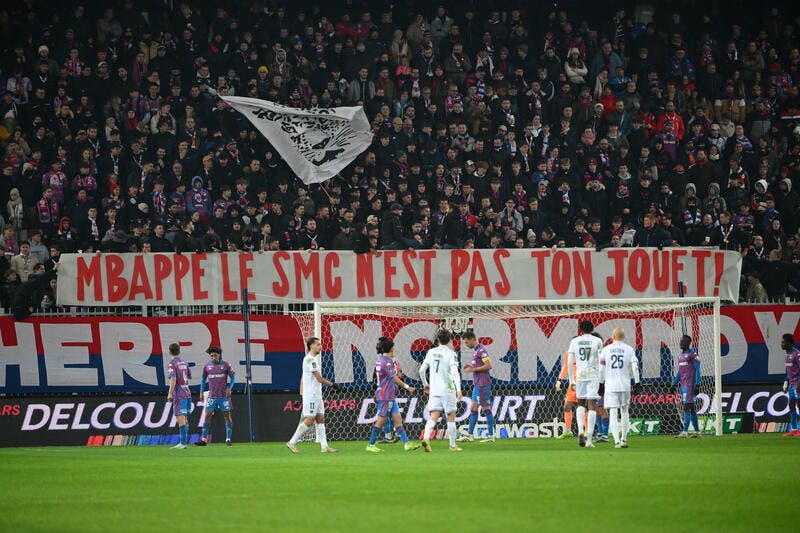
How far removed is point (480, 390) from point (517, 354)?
2.35m

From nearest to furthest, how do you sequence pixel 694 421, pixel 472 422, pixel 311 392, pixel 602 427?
pixel 311 392 < pixel 602 427 < pixel 694 421 < pixel 472 422

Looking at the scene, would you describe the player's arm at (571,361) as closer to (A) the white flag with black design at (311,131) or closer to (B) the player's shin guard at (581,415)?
(B) the player's shin guard at (581,415)

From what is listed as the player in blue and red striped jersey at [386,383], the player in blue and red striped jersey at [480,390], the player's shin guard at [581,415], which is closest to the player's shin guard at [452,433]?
the player in blue and red striped jersey at [386,383]

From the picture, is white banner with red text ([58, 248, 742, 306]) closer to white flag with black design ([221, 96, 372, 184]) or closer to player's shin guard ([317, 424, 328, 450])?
white flag with black design ([221, 96, 372, 184])

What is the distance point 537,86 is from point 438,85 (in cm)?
232

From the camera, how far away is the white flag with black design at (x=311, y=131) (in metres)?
26.9

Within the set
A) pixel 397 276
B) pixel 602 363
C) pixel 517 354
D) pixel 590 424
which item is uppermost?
pixel 397 276

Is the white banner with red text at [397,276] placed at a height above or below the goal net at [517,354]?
above

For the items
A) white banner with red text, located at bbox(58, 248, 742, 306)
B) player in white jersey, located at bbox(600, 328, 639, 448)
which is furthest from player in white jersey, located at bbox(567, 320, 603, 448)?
white banner with red text, located at bbox(58, 248, 742, 306)

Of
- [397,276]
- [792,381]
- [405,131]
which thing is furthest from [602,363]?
[405,131]

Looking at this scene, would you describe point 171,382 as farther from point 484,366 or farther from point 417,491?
point 417,491

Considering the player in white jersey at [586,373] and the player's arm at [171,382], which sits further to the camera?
the player's arm at [171,382]

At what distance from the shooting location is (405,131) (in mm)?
27516

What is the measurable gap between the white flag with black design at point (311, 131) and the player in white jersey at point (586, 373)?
8563 millimetres
